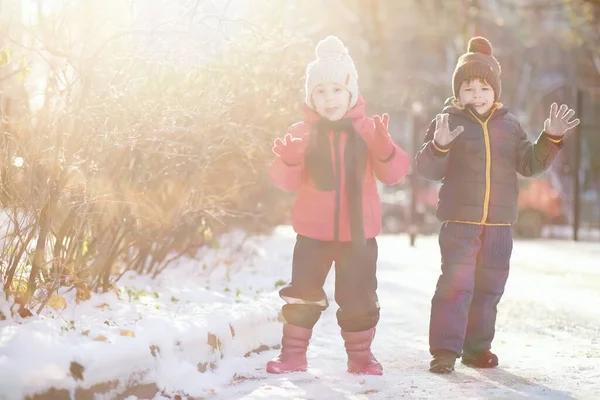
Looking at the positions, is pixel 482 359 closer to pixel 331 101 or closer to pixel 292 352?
pixel 292 352

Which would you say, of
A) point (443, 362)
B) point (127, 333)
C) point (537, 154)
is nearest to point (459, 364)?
point (443, 362)

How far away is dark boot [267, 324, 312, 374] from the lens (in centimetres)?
525

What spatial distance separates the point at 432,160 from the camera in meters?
5.29

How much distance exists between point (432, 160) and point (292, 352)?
53.7 inches

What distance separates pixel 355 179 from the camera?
5.14m

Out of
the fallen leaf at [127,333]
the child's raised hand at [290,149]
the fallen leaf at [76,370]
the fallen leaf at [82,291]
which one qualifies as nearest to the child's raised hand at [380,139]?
the child's raised hand at [290,149]

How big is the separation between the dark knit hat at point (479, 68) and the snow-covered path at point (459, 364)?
1.66 metres

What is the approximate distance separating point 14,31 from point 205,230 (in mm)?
2481

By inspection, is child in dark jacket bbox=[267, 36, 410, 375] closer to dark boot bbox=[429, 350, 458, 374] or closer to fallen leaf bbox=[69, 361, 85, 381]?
dark boot bbox=[429, 350, 458, 374]

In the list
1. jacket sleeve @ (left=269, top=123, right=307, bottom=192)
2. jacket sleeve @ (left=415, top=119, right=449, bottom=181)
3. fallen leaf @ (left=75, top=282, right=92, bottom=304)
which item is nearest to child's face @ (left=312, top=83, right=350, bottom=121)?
jacket sleeve @ (left=269, top=123, right=307, bottom=192)

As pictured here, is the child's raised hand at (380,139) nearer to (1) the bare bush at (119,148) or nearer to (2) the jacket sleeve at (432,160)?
(2) the jacket sleeve at (432,160)

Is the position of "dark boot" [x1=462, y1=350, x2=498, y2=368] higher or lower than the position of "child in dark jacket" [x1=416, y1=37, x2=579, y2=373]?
lower

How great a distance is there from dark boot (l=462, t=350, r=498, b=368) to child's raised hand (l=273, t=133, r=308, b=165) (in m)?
1.60

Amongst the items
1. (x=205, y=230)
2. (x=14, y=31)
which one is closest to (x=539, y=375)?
(x=205, y=230)
